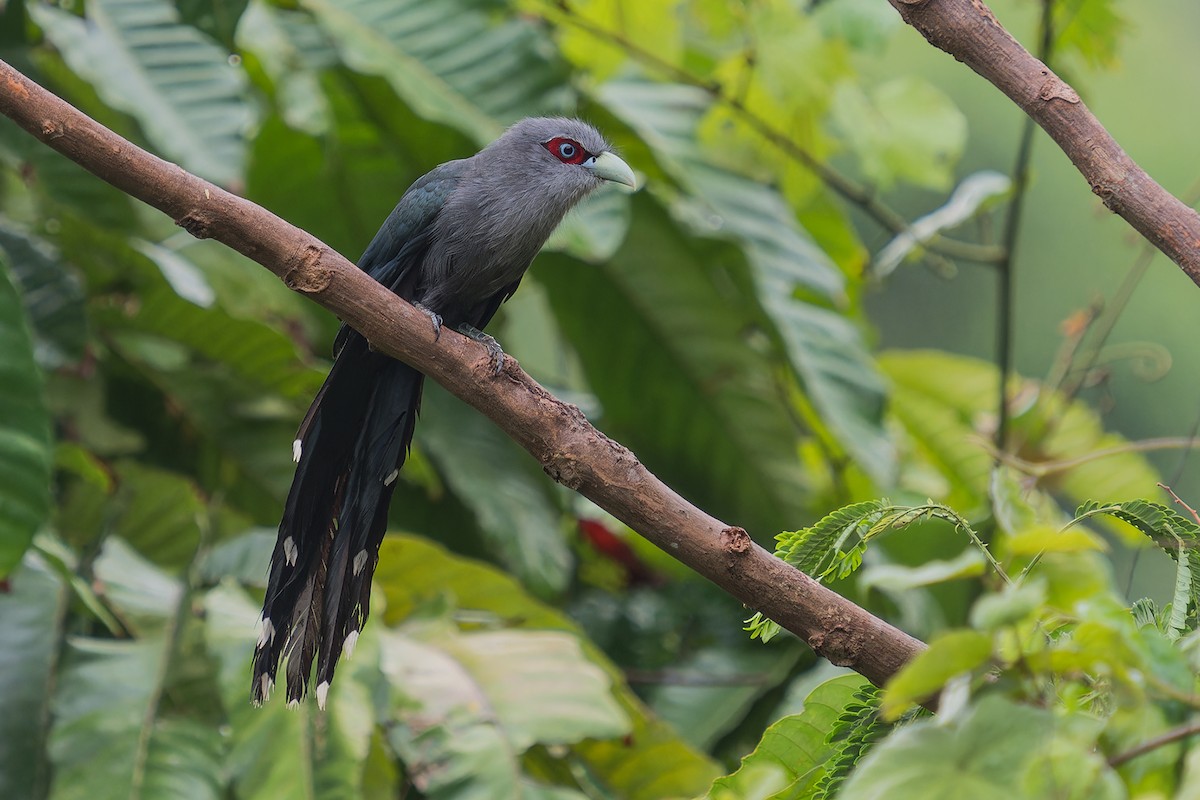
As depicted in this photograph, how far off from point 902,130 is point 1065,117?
1881mm

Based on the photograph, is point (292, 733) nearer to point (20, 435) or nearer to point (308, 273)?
point (20, 435)

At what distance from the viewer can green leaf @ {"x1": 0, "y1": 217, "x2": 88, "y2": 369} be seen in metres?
2.84

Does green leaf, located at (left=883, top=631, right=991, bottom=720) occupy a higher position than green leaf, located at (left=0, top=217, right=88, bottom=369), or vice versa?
green leaf, located at (left=883, top=631, right=991, bottom=720)

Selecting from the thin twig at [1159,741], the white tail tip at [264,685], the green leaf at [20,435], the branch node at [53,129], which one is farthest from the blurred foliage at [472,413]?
the thin twig at [1159,741]

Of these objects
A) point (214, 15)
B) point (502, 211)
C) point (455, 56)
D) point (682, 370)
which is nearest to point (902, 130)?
point (682, 370)

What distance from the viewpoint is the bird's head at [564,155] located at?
2.11 meters

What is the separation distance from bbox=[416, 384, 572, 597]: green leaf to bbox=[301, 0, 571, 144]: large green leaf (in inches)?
31.9

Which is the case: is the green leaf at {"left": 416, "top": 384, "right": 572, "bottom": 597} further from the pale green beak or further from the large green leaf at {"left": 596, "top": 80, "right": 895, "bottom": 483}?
the pale green beak

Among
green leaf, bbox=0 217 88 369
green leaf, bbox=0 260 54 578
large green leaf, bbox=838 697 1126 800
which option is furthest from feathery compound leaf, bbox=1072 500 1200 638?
green leaf, bbox=0 217 88 369

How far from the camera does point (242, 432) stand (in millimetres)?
3172

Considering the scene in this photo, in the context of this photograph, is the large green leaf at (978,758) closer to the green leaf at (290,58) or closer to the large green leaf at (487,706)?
the large green leaf at (487,706)

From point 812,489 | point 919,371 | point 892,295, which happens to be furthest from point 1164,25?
point 812,489

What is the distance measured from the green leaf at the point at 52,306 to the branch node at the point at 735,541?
215 centimetres

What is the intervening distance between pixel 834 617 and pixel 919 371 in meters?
2.64
